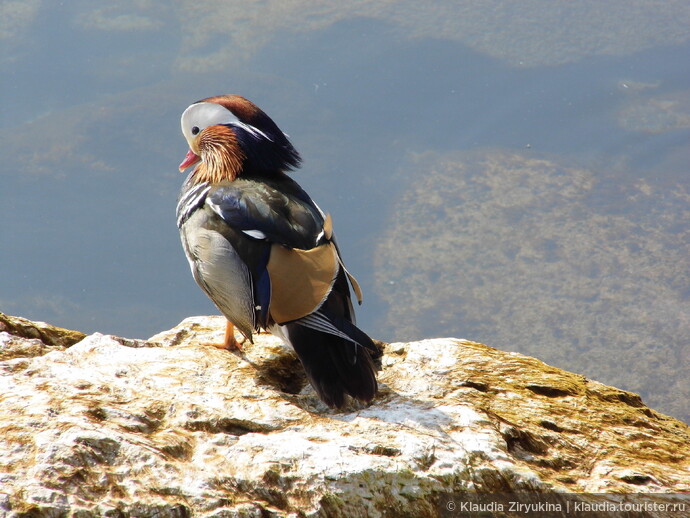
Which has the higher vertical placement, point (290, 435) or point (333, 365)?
point (333, 365)

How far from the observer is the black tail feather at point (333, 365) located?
73.4 inches

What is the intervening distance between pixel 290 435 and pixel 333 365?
0.95ft

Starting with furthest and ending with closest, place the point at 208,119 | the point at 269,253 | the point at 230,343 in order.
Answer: the point at 208,119
the point at 230,343
the point at 269,253

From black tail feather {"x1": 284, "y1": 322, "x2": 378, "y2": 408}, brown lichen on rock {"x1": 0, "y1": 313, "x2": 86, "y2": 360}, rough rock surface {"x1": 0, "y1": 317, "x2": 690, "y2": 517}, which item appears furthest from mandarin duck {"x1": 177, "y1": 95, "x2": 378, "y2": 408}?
brown lichen on rock {"x1": 0, "y1": 313, "x2": 86, "y2": 360}

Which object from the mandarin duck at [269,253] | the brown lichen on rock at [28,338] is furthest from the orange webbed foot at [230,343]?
the brown lichen on rock at [28,338]

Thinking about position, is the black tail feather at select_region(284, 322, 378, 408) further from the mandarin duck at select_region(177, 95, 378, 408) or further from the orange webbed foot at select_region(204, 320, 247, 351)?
the orange webbed foot at select_region(204, 320, 247, 351)

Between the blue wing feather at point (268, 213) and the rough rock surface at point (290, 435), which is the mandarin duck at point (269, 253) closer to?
the blue wing feather at point (268, 213)

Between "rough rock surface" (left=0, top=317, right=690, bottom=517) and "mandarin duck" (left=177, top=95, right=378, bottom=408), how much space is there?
13 centimetres

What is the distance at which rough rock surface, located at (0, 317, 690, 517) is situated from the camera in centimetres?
143

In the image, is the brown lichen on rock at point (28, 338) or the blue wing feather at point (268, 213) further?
the blue wing feather at point (268, 213)

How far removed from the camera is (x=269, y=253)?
2.11 meters

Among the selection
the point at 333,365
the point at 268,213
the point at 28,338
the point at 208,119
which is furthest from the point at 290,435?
the point at 208,119

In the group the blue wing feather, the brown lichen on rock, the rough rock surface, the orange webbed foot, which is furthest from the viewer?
the orange webbed foot

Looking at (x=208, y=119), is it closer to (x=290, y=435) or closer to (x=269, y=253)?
(x=269, y=253)
